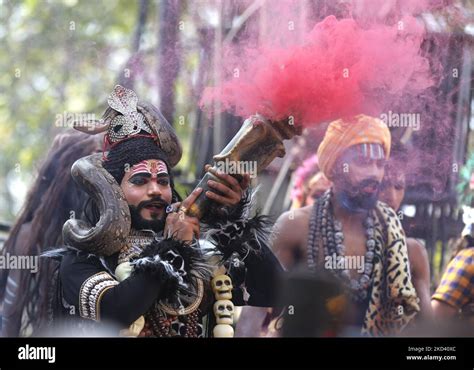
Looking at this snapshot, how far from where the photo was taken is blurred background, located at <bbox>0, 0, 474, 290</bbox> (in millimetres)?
4707

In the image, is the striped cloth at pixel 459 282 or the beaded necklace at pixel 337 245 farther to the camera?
the striped cloth at pixel 459 282

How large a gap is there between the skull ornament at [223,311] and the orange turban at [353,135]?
105 centimetres

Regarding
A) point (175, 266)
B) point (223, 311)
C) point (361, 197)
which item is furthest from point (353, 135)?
point (175, 266)

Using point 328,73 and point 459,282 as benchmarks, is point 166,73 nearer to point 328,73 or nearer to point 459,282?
point 328,73

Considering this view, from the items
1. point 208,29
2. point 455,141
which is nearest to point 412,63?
point 455,141

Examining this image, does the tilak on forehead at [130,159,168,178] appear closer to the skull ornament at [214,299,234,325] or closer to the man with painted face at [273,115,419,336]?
the skull ornament at [214,299,234,325]

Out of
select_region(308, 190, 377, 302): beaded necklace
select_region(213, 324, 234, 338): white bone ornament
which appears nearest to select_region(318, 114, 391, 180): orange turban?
select_region(308, 190, 377, 302): beaded necklace

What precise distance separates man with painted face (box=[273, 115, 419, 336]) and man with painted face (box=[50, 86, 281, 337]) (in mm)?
533

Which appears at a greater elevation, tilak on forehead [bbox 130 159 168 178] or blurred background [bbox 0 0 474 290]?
blurred background [bbox 0 0 474 290]

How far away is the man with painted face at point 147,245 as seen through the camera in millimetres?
3881

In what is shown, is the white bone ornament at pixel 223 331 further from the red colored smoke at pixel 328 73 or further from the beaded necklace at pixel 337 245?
the red colored smoke at pixel 328 73

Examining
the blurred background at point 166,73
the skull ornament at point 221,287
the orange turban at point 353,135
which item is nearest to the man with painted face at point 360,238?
the orange turban at point 353,135

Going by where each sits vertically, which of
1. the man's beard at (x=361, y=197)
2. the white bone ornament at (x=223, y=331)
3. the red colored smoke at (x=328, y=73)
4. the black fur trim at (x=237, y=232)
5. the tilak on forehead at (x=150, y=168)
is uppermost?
the red colored smoke at (x=328, y=73)

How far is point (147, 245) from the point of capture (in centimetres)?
396
